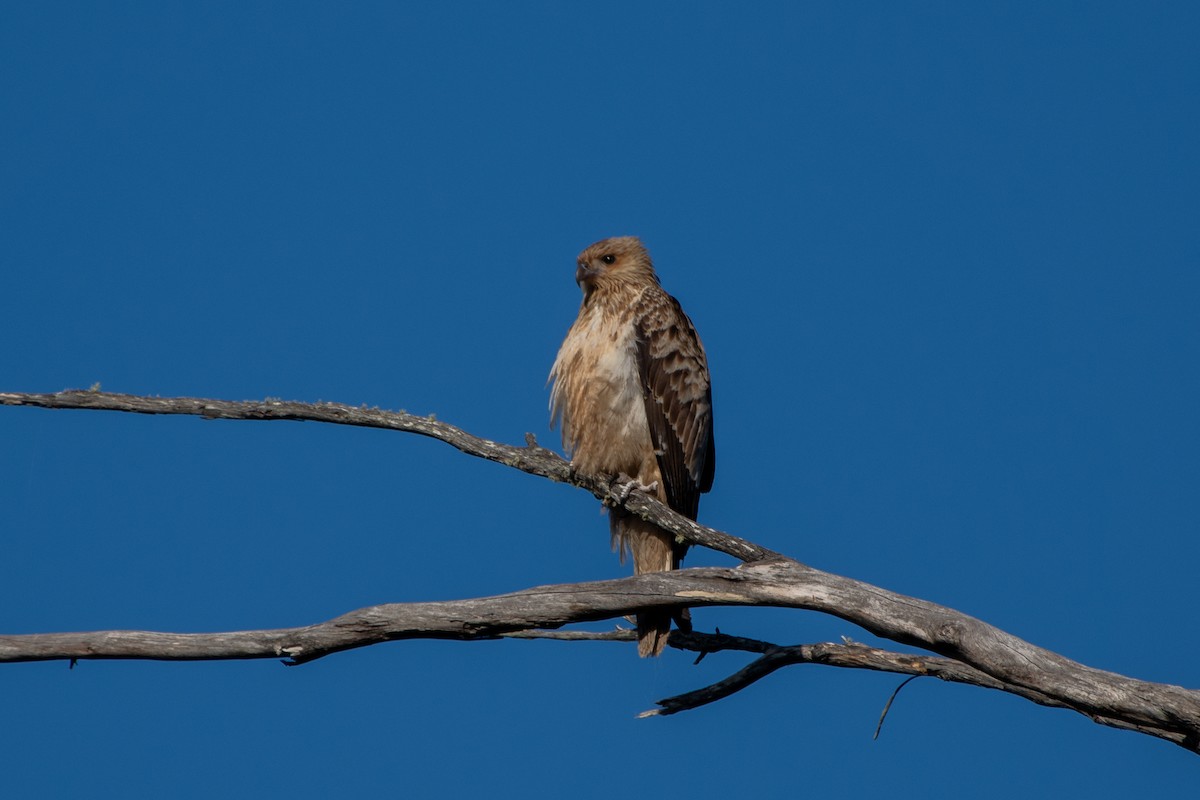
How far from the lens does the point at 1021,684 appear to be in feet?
15.5

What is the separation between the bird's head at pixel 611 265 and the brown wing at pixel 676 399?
29 centimetres

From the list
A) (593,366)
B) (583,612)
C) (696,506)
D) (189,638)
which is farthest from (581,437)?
(189,638)

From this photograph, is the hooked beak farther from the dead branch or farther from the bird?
the dead branch

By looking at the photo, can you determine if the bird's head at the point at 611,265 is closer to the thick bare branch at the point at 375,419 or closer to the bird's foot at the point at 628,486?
the bird's foot at the point at 628,486

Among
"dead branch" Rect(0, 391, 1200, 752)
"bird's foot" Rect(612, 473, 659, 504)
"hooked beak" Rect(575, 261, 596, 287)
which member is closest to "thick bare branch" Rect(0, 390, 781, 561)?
"dead branch" Rect(0, 391, 1200, 752)

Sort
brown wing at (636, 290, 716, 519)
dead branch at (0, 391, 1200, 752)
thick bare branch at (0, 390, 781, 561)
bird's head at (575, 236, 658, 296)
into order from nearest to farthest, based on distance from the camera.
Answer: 1. dead branch at (0, 391, 1200, 752)
2. thick bare branch at (0, 390, 781, 561)
3. brown wing at (636, 290, 716, 519)
4. bird's head at (575, 236, 658, 296)

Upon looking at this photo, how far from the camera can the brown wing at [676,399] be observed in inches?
278

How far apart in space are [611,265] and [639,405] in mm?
1194

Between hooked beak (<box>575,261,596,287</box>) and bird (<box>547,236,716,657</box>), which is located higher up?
hooked beak (<box>575,261,596,287</box>)

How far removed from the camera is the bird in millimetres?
6984

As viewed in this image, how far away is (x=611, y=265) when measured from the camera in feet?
25.5

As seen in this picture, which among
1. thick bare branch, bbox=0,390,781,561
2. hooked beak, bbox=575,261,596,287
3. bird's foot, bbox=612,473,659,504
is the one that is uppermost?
hooked beak, bbox=575,261,596,287

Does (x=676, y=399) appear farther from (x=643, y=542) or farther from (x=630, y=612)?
(x=630, y=612)

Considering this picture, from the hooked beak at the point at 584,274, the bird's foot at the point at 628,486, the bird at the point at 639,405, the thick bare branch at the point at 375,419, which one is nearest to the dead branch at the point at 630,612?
the thick bare branch at the point at 375,419
